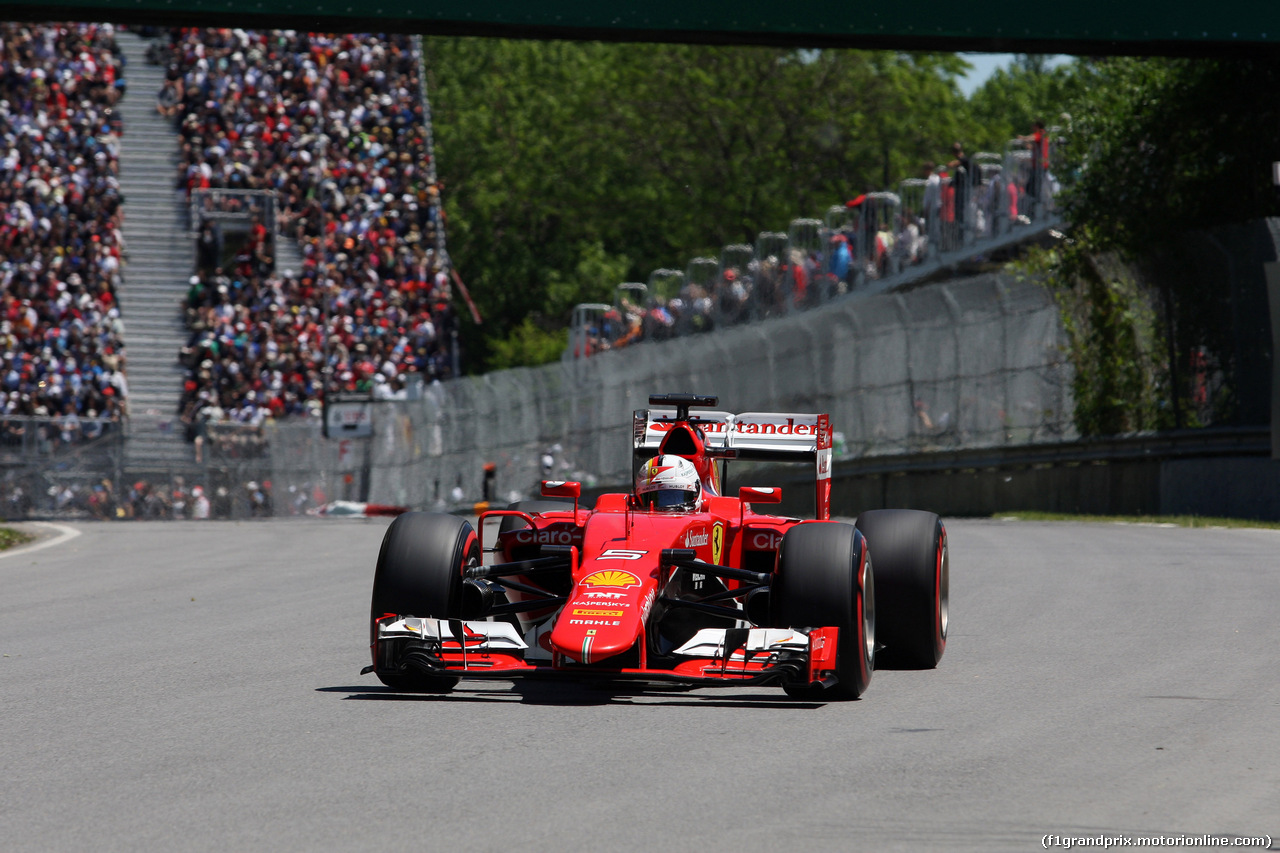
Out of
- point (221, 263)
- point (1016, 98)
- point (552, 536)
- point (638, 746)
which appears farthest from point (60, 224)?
point (1016, 98)

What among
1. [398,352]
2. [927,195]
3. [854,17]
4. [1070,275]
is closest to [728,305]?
[927,195]

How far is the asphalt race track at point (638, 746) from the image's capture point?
4.69 meters

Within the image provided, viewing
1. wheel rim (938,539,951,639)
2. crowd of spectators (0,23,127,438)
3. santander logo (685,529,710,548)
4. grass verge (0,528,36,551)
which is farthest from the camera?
crowd of spectators (0,23,127,438)

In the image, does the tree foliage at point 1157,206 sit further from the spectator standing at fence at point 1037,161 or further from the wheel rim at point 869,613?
the wheel rim at point 869,613

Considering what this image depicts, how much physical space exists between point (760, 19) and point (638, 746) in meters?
13.2

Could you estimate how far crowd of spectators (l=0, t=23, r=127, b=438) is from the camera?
120ft

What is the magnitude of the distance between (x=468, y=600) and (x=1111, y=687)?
2.76 m

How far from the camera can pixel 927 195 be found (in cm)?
2578

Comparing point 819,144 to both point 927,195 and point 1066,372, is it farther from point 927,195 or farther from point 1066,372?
point 1066,372

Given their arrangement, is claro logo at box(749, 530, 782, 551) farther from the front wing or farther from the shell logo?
the shell logo

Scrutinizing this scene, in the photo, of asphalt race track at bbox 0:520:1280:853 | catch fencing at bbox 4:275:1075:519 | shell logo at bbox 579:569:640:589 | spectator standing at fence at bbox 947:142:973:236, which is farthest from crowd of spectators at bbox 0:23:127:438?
shell logo at bbox 579:569:640:589

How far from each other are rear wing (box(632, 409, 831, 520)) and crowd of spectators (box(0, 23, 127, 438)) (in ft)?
86.5

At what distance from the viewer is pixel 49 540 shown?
20.3 metres

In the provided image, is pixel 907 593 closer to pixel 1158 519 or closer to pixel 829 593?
pixel 829 593
